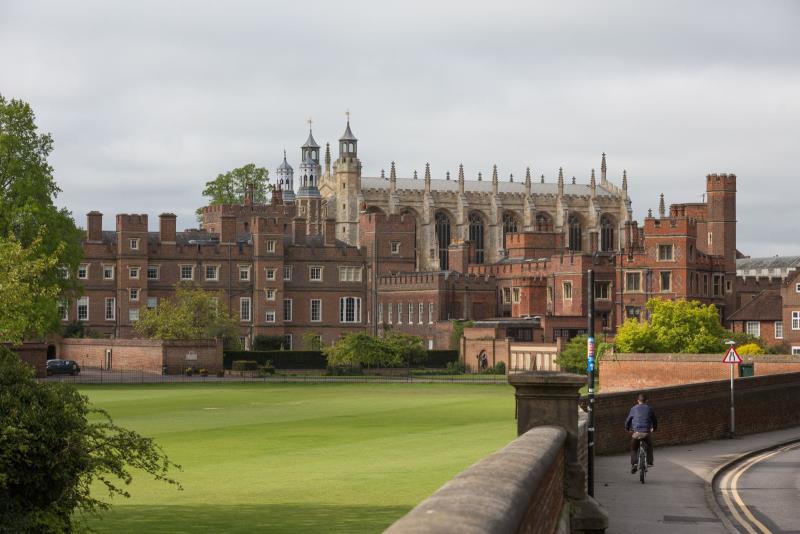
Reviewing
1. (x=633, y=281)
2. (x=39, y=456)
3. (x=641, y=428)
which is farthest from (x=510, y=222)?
(x=39, y=456)

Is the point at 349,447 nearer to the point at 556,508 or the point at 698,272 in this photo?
the point at 556,508

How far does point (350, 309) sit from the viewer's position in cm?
10756

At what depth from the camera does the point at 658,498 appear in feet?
79.6

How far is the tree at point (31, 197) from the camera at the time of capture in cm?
6000

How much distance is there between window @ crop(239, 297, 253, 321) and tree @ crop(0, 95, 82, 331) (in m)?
38.4

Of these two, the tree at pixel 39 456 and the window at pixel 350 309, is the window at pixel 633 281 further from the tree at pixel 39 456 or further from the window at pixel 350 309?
the tree at pixel 39 456

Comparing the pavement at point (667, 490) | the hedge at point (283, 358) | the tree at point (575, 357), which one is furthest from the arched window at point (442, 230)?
the pavement at point (667, 490)

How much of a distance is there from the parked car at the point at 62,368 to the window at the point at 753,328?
4263 centimetres

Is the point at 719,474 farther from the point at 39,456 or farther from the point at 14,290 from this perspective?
the point at 39,456

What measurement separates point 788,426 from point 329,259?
67.1 m

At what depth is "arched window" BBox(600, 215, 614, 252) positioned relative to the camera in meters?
151

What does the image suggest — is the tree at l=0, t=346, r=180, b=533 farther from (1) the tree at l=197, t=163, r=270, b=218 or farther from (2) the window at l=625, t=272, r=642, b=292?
(1) the tree at l=197, t=163, r=270, b=218

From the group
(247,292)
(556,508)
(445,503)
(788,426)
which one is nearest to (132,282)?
(247,292)

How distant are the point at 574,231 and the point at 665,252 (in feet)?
184
